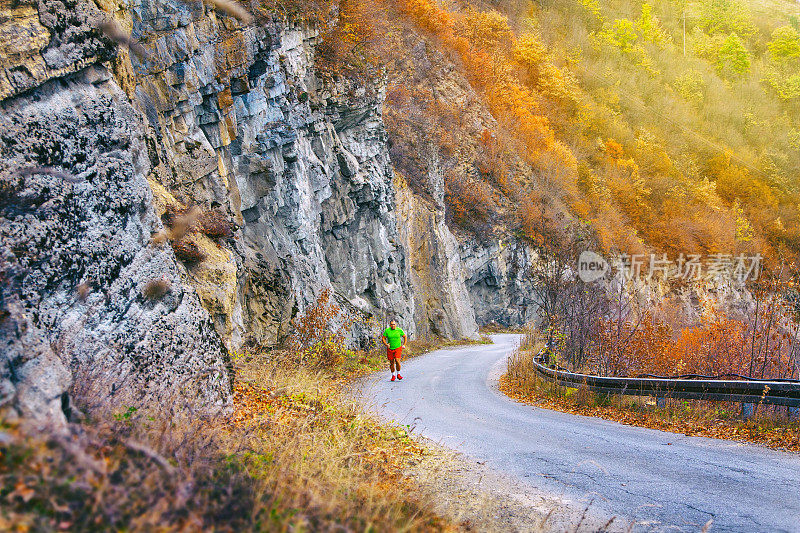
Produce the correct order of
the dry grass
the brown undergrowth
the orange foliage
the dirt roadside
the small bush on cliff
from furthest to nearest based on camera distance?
1. the small bush on cliff
2. the orange foliage
3. the brown undergrowth
4. the dirt roadside
5. the dry grass

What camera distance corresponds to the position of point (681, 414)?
30.6 feet

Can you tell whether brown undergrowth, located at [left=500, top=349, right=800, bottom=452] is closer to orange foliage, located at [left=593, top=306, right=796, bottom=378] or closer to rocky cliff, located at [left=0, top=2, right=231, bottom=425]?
orange foliage, located at [left=593, top=306, right=796, bottom=378]

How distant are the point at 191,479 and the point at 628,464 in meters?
5.46

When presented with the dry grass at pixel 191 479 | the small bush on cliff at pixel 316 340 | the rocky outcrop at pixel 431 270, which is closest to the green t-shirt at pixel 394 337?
the small bush on cliff at pixel 316 340

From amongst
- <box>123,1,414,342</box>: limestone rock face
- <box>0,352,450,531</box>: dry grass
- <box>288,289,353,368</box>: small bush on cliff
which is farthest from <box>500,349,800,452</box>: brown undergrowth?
<box>123,1,414,342</box>: limestone rock face

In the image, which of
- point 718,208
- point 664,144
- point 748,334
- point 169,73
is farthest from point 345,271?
point 664,144

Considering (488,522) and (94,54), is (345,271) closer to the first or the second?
(94,54)

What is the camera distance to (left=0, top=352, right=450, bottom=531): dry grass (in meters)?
2.72

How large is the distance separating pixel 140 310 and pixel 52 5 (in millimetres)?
4057

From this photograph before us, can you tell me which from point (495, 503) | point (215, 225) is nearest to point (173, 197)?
point (215, 225)

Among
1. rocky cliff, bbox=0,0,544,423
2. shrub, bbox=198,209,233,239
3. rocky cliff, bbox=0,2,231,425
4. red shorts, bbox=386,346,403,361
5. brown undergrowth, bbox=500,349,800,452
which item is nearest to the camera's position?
rocky cliff, bbox=0,2,231,425

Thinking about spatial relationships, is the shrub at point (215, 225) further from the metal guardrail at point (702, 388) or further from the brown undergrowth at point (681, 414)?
the metal guardrail at point (702, 388)

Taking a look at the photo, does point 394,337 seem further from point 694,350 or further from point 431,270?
point 431,270

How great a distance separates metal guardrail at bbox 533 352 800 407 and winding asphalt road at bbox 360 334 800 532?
3.20ft
